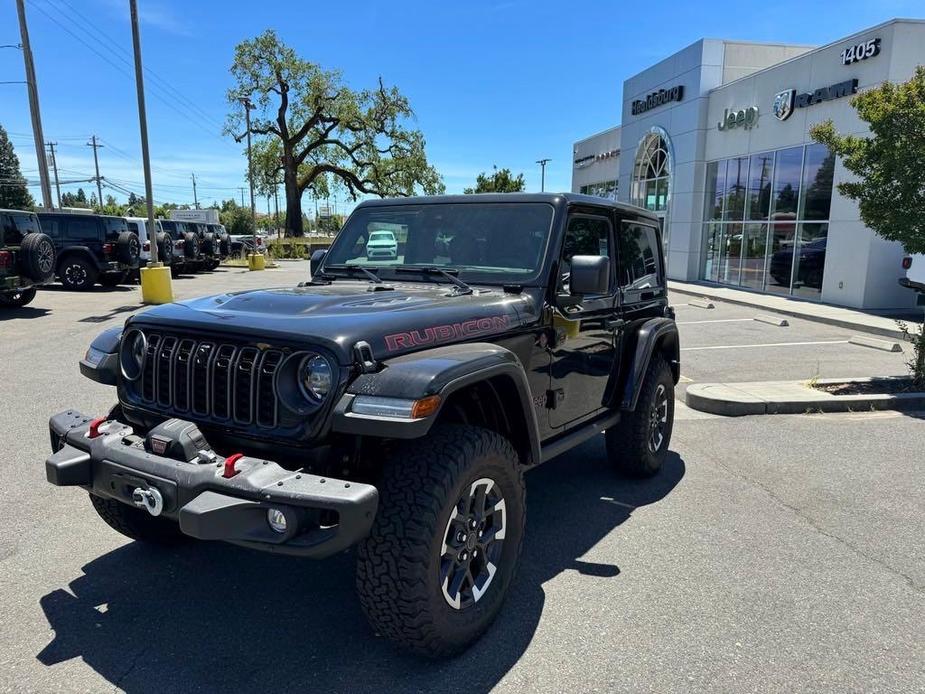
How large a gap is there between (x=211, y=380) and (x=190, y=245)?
21381 mm

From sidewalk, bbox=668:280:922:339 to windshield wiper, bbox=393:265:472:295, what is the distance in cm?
1093

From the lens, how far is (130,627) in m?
2.87

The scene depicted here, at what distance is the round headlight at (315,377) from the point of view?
2520 mm

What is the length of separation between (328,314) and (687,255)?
21.6 metres

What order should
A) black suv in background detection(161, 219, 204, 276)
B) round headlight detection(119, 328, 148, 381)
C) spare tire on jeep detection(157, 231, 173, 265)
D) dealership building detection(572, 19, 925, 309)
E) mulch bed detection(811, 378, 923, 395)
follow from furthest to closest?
black suv in background detection(161, 219, 204, 276) < spare tire on jeep detection(157, 231, 173, 265) < dealership building detection(572, 19, 925, 309) < mulch bed detection(811, 378, 923, 395) < round headlight detection(119, 328, 148, 381)

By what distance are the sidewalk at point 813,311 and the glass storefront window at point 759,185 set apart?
2.30m

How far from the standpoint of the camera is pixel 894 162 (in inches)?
284

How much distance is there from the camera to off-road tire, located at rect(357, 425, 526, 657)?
241cm

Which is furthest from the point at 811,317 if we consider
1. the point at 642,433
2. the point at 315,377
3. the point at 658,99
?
the point at 315,377

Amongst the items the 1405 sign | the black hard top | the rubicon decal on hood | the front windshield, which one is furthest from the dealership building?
the rubicon decal on hood

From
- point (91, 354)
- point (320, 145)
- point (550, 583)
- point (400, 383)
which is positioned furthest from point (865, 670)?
point (320, 145)

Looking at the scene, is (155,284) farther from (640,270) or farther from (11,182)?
(11,182)

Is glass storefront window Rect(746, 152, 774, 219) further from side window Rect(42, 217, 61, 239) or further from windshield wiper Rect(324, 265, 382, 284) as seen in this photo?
side window Rect(42, 217, 61, 239)

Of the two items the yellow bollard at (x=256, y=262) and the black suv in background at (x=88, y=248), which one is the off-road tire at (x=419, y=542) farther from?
the yellow bollard at (x=256, y=262)
